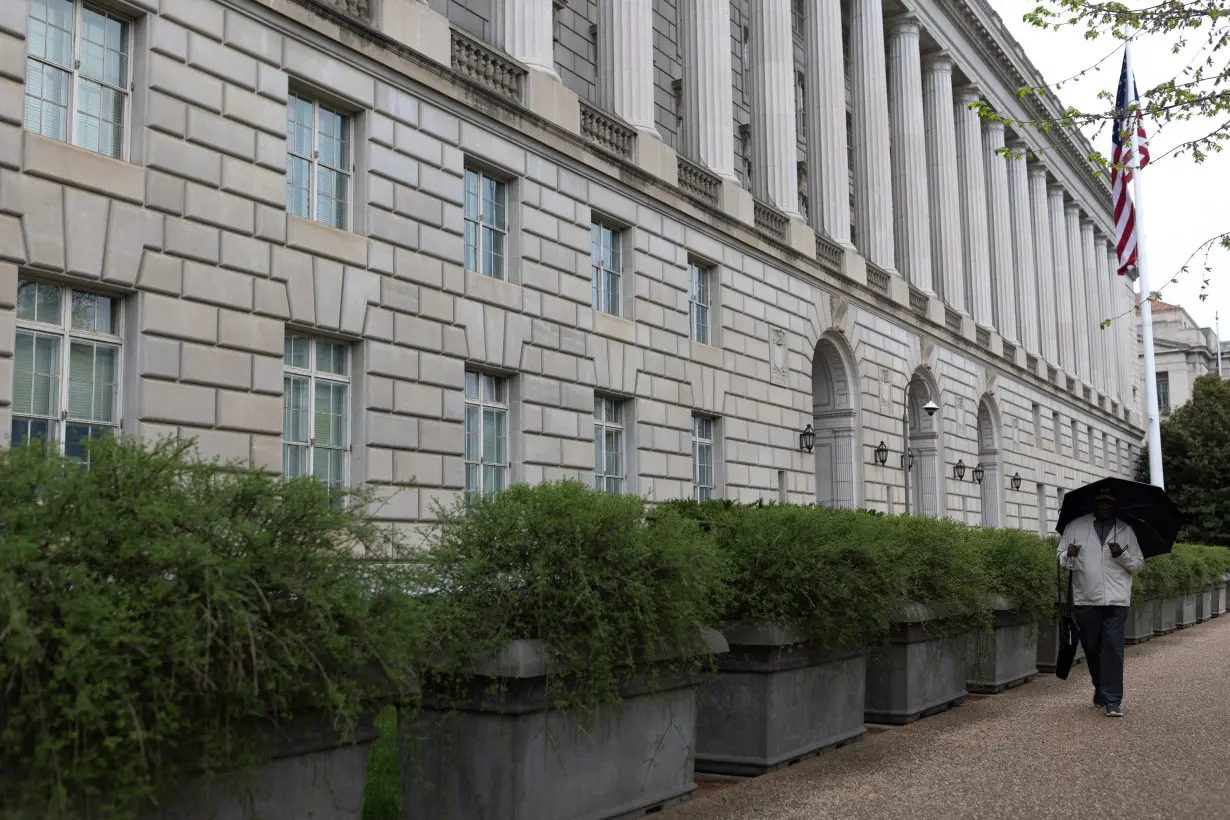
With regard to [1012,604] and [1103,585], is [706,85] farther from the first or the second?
[1103,585]

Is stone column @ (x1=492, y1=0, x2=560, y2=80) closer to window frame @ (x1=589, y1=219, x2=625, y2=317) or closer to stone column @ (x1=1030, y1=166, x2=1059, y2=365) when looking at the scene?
window frame @ (x1=589, y1=219, x2=625, y2=317)

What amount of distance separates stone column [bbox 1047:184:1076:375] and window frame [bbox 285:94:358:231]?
154 ft

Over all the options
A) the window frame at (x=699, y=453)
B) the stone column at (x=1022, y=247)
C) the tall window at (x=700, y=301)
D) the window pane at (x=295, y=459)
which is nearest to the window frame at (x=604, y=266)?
the tall window at (x=700, y=301)

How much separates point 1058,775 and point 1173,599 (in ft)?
60.9

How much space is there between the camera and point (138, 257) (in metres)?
14.5

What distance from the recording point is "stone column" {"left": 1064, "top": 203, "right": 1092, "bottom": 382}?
62.8 m

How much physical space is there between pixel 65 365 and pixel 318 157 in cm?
530

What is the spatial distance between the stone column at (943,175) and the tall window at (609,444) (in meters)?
23.7

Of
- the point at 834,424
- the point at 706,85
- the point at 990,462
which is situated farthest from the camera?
the point at 990,462

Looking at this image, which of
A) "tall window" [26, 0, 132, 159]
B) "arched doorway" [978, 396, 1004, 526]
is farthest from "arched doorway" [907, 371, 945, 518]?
"tall window" [26, 0, 132, 159]

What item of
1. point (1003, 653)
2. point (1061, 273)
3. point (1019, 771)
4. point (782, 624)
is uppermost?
point (1061, 273)

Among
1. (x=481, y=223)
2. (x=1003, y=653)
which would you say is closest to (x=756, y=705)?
(x=1003, y=653)

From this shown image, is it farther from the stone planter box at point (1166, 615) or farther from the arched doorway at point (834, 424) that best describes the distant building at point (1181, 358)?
the stone planter box at point (1166, 615)

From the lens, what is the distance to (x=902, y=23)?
41375mm
